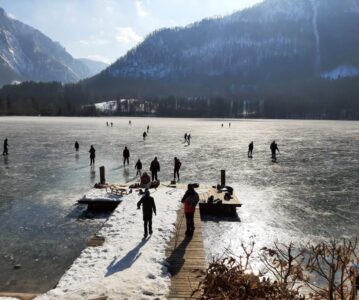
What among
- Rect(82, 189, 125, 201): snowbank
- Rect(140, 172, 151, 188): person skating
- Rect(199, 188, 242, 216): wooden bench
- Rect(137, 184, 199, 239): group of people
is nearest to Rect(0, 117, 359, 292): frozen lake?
Rect(199, 188, 242, 216): wooden bench

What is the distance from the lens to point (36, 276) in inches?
446

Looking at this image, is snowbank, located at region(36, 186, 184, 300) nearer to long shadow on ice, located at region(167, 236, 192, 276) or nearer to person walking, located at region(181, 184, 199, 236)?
long shadow on ice, located at region(167, 236, 192, 276)

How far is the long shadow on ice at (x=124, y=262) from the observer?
10.1m

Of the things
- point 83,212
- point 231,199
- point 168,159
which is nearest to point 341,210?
point 231,199

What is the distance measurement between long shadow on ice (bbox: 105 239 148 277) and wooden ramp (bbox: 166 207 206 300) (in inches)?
36.8

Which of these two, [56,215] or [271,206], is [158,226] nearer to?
[56,215]

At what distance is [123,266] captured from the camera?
10.3 meters

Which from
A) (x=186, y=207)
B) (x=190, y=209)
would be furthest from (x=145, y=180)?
(x=190, y=209)

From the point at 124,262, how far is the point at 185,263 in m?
1.68

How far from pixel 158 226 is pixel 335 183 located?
16191mm

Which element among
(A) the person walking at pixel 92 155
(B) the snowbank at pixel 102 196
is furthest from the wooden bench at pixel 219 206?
(A) the person walking at pixel 92 155

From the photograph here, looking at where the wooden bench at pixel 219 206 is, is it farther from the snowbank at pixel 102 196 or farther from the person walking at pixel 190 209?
the person walking at pixel 190 209

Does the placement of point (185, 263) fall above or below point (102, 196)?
above

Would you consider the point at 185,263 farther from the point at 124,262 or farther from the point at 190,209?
the point at 190,209
